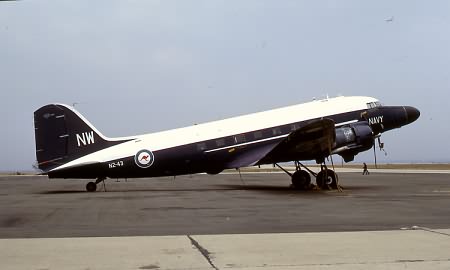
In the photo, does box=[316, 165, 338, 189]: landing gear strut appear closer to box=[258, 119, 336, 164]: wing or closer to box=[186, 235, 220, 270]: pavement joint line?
box=[258, 119, 336, 164]: wing

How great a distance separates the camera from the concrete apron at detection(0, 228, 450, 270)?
7.10 meters

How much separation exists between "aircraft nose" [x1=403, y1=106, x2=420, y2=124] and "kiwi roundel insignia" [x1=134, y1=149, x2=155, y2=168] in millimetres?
14862

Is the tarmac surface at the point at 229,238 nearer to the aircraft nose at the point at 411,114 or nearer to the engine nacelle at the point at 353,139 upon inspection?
the engine nacelle at the point at 353,139

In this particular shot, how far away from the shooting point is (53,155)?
2520 centimetres

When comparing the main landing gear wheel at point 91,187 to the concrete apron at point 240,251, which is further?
the main landing gear wheel at point 91,187

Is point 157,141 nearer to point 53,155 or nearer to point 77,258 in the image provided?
point 53,155

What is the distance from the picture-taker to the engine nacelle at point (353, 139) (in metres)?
24.7

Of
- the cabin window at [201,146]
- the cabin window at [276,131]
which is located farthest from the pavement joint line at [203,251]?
the cabin window at [276,131]

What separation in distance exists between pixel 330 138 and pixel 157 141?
8.63 metres

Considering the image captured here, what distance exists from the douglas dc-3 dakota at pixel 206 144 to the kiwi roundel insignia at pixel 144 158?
25 millimetres

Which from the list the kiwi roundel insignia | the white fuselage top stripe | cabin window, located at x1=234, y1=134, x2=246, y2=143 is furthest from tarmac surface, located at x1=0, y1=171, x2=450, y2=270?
cabin window, located at x1=234, y1=134, x2=246, y2=143

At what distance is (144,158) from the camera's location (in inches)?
989

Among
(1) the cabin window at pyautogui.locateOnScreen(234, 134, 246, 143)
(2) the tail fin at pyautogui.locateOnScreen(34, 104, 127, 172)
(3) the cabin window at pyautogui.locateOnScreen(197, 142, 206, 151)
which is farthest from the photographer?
(1) the cabin window at pyautogui.locateOnScreen(234, 134, 246, 143)

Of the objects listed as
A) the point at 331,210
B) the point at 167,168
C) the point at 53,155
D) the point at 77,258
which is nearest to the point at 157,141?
the point at 167,168
